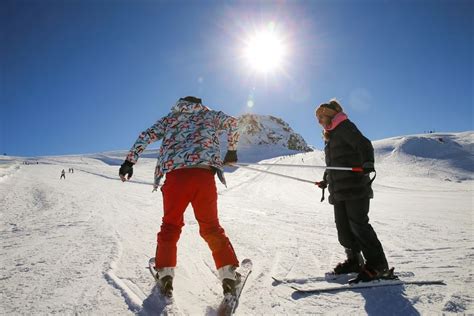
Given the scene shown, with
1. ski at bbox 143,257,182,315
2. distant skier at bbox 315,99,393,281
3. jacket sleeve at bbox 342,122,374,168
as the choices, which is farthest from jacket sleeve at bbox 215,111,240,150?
ski at bbox 143,257,182,315

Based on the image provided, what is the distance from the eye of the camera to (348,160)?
3.54m

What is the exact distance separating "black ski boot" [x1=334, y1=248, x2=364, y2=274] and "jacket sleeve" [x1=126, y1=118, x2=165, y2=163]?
2418 mm

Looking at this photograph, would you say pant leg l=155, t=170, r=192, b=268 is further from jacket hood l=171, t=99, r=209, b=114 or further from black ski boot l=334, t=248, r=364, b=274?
black ski boot l=334, t=248, r=364, b=274

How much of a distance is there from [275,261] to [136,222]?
3856 millimetres

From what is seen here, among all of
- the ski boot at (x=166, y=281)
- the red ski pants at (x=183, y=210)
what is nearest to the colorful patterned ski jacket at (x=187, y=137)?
the red ski pants at (x=183, y=210)

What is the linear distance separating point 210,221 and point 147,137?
1.14m

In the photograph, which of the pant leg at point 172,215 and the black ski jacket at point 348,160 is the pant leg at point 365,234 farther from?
the pant leg at point 172,215

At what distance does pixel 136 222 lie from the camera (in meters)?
6.88

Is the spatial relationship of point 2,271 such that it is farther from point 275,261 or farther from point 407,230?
point 407,230

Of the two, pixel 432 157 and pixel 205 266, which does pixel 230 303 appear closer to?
pixel 205 266

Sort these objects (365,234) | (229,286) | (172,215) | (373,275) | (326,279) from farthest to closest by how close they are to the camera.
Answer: (326,279) < (365,234) < (373,275) < (172,215) < (229,286)

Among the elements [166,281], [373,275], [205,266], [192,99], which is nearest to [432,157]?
[373,275]

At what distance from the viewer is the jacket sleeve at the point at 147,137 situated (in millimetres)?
3369

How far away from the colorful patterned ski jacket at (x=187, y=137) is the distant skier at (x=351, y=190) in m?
1.13
